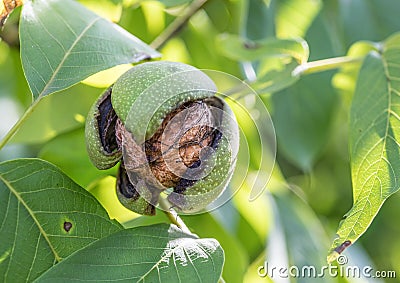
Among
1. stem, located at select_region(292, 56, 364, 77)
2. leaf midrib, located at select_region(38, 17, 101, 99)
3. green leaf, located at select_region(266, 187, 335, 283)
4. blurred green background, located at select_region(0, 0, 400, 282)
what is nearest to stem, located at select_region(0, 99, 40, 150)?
leaf midrib, located at select_region(38, 17, 101, 99)

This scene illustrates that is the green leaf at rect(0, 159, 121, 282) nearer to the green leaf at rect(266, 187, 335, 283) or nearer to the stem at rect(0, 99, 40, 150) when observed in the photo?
the stem at rect(0, 99, 40, 150)

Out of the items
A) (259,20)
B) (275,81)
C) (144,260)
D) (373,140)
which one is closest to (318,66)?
(275,81)

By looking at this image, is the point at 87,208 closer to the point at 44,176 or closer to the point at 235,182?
the point at 44,176

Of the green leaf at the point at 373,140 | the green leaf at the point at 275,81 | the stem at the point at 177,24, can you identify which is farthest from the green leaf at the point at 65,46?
the stem at the point at 177,24

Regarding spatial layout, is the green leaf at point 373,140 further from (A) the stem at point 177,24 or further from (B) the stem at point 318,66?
(A) the stem at point 177,24

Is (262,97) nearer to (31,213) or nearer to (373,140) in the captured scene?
(373,140)
